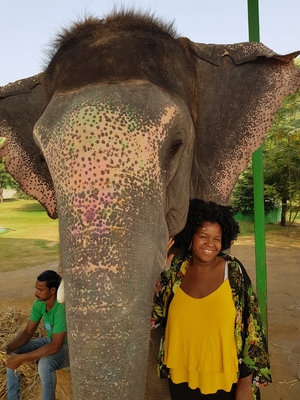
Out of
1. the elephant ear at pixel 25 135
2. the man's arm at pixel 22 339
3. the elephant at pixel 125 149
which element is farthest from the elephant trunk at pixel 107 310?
the man's arm at pixel 22 339

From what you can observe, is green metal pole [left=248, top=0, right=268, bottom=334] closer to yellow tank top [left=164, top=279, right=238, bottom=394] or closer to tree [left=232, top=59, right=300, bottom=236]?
yellow tank top [left=164, top=279, right=238, bottom=394]

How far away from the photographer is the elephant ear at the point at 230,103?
6.64 ft

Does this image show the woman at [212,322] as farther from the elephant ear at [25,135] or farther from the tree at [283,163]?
the tree at [283,163]

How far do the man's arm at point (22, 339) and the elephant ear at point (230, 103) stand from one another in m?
2.07

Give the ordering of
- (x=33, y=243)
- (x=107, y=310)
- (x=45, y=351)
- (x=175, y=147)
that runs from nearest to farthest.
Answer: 1. (x=107, y=310)
2. (x=175, y=147)
3. (x=45, y=351)
4. (x=33, y=243)

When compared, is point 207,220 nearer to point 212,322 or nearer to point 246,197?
point 212,322

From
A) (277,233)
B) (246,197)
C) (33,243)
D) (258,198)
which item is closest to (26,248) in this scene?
(33,243)

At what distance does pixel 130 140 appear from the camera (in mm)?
1358

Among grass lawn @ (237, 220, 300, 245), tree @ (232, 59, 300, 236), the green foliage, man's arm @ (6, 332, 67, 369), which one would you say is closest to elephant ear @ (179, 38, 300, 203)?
man's arm @ (6, 332, 67, 369)

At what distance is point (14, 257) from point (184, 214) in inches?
371

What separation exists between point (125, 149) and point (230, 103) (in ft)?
3.29

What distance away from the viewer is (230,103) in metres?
2.11

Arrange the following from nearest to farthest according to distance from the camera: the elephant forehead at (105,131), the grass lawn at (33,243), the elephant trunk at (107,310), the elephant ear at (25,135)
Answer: the elephant trunk at (107,310) < the elephant forehead at (105,131) < the elephant ear at (25,135) < the grass lawn at (33,243)

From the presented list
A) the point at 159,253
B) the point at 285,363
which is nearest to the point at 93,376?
the point at 159,253
